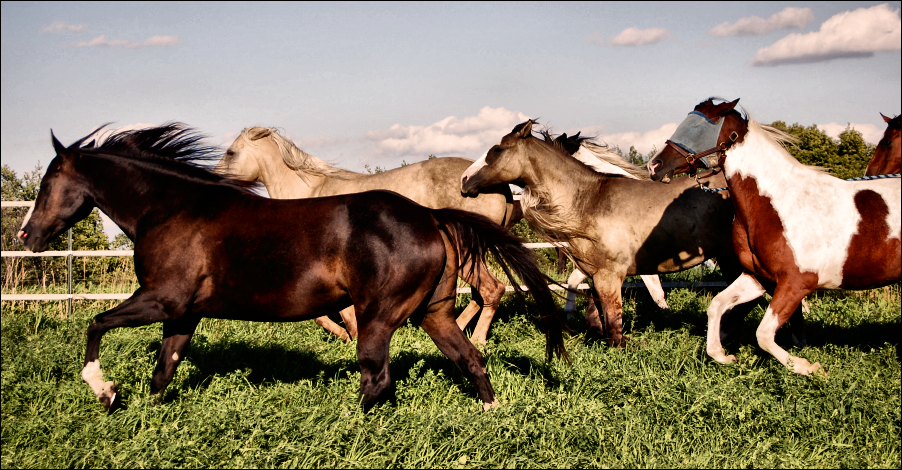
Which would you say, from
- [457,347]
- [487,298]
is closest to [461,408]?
[457,347]

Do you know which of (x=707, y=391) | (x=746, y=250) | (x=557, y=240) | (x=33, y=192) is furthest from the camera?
(x=33, y=192)

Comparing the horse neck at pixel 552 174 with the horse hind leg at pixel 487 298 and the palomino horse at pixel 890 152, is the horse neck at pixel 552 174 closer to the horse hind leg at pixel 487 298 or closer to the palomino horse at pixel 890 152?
the horse hind leg at pixel 487 298

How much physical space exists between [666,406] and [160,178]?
3.85 m

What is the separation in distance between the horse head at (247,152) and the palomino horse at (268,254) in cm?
299

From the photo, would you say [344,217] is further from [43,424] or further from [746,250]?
[746,250]

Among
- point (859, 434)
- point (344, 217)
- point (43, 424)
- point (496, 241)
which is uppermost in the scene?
point (344, 217)

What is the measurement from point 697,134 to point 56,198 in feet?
16.0

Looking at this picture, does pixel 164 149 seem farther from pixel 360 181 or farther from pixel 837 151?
pixel 837 151

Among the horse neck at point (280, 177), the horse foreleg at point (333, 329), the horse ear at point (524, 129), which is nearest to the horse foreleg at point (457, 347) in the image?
the horse foreleg at point (333, 329)

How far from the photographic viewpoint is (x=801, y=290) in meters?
5.09

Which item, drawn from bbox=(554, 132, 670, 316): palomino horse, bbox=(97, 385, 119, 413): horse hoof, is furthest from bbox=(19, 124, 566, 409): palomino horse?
bbox=(554, 132, 670, 316): palomino horse

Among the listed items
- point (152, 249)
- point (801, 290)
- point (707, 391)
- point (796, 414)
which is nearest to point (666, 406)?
point (707, 391)

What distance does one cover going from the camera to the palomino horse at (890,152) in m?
5.59

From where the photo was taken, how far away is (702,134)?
216 inches
